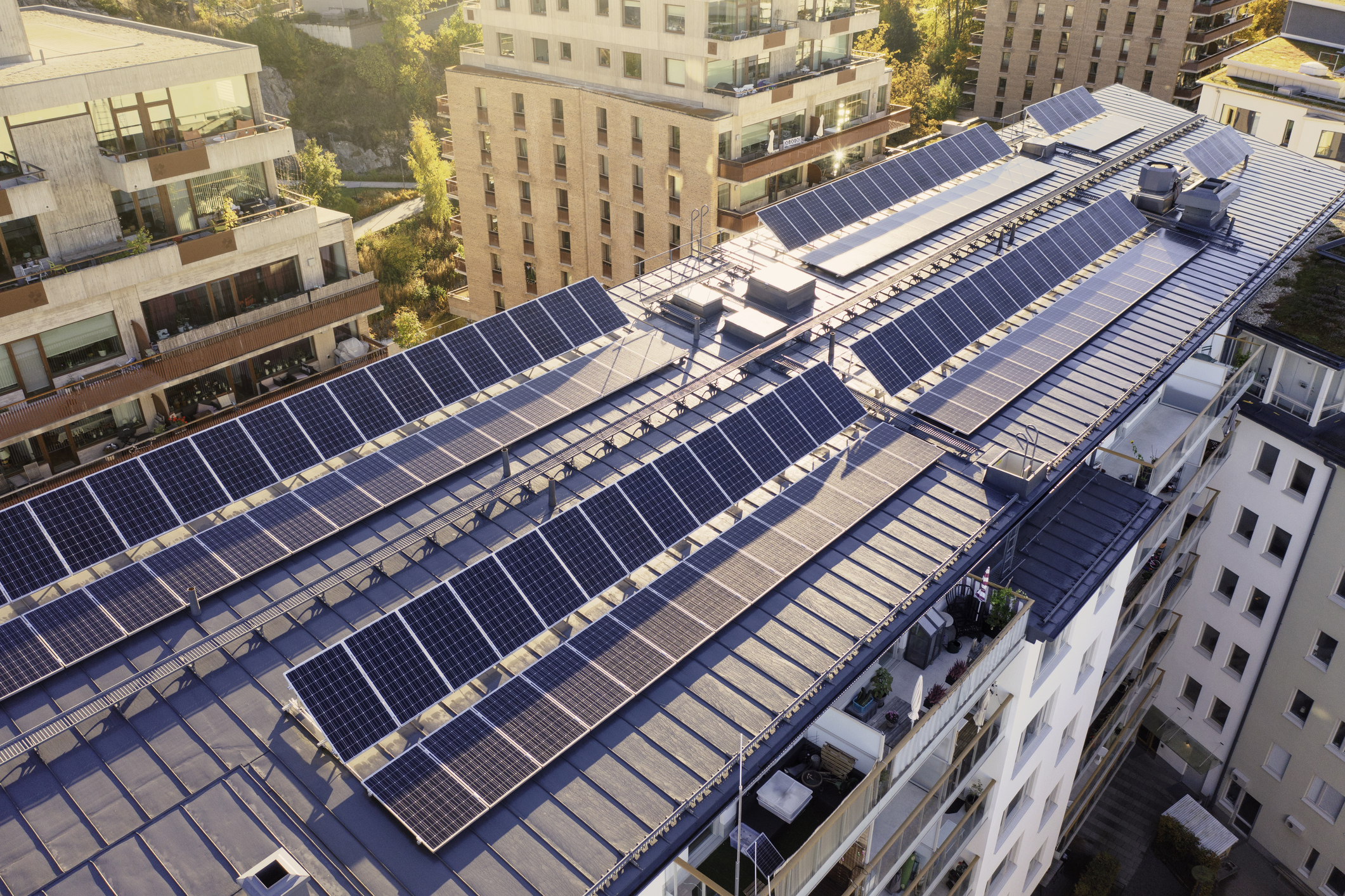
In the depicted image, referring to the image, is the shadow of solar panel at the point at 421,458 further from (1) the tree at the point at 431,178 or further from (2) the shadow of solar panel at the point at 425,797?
(1) the tree at the point at 431,178

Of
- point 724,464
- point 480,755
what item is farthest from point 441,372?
point 480,755

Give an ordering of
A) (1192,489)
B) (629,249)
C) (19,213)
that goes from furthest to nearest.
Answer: (629,249)
(1192,489)
(19,213)

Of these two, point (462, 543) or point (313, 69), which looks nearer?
point (462, 543)

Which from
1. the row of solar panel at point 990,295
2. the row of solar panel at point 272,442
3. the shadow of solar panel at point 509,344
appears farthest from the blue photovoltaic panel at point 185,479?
the row of solar panel at point 990,295

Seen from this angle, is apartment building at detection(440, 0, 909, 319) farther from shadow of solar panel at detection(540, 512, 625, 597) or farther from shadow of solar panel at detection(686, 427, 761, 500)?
shadow of solar panel at detection(540, 512, 625, 597)

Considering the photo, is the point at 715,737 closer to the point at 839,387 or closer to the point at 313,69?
the point at 839,387

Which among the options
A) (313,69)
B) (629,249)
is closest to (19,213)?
(629,249)
